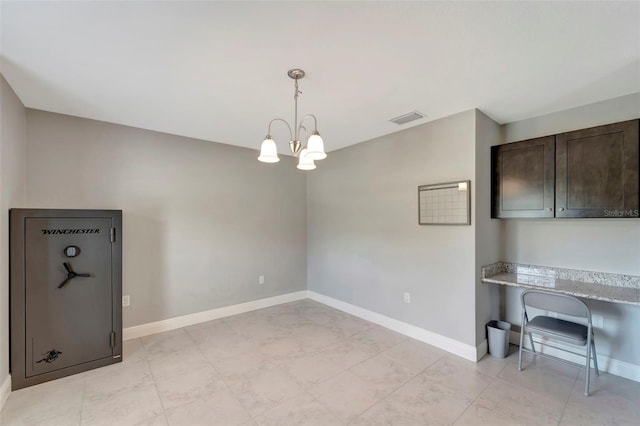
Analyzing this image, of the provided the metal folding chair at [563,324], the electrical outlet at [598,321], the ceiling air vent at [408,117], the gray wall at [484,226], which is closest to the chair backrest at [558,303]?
the metal folding chair at [563,324]

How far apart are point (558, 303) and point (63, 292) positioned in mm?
4610

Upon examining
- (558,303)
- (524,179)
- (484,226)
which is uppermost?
(524,179)

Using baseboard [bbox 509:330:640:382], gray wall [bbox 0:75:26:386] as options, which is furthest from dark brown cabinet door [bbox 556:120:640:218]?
gray wall [bbox 0:75:26:386]

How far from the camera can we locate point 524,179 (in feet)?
9.56

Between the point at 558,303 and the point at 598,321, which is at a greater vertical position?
the point at 558,303

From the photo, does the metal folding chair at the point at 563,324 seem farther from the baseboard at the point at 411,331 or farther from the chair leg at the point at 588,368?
the baseboard at the point at 411,331

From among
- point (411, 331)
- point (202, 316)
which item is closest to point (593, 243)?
point (411, 331)

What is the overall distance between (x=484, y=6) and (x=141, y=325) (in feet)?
14.8

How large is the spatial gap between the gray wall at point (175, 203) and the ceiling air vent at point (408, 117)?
228 cm

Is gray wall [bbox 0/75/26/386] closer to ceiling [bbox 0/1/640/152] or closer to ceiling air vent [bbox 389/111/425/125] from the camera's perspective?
ceiling [bbox 0/1/640/152]

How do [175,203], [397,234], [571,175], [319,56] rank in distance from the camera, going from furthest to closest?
[175,203], [397,234], [571,175], [319,56]

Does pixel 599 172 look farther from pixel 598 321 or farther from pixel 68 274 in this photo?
pixel 68 274

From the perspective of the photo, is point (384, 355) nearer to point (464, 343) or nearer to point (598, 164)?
point (464, 343)

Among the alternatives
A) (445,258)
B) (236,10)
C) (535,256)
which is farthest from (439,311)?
(236,10)
